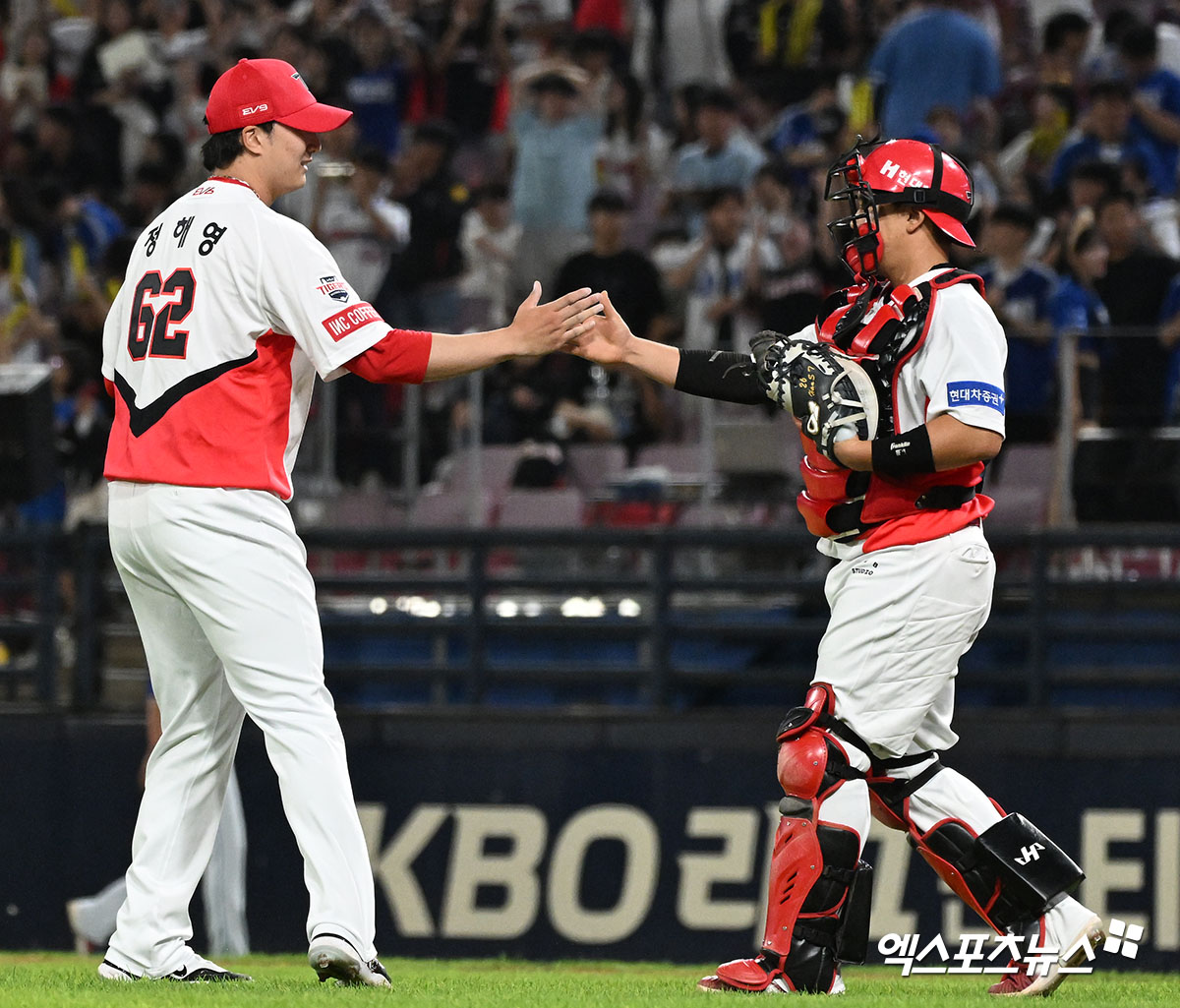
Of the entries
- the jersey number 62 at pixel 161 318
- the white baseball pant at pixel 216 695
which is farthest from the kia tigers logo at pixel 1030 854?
the jersey number 62 at pixel 161 318

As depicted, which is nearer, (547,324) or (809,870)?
(809,870)

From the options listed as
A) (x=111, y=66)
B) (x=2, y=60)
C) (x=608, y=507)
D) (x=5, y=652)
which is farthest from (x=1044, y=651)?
(x=2, y=60)

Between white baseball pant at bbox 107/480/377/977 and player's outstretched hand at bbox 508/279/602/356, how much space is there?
0.81 metres

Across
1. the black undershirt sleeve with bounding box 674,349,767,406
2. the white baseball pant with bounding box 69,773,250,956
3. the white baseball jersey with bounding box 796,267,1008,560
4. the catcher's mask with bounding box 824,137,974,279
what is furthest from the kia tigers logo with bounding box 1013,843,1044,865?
the white baseball pant with bounding box 69,773,250,956

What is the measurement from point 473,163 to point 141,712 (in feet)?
21.2

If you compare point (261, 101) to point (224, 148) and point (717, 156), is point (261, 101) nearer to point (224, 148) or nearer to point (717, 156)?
point (224, 148)

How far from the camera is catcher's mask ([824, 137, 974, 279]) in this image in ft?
18.3

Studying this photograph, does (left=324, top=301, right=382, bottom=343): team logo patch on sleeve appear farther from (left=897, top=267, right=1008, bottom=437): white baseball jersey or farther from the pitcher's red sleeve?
(left=897, top=267, right=1008, bottom=437): white baseball jersey

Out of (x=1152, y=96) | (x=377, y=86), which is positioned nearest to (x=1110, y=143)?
(x=1152, y=96)

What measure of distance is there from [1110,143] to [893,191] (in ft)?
22.4

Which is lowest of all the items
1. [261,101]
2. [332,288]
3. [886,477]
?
[886,477]

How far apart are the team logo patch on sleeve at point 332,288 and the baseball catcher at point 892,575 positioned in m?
0.75

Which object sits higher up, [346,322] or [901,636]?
[346,322]

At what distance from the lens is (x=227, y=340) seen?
210 inches
